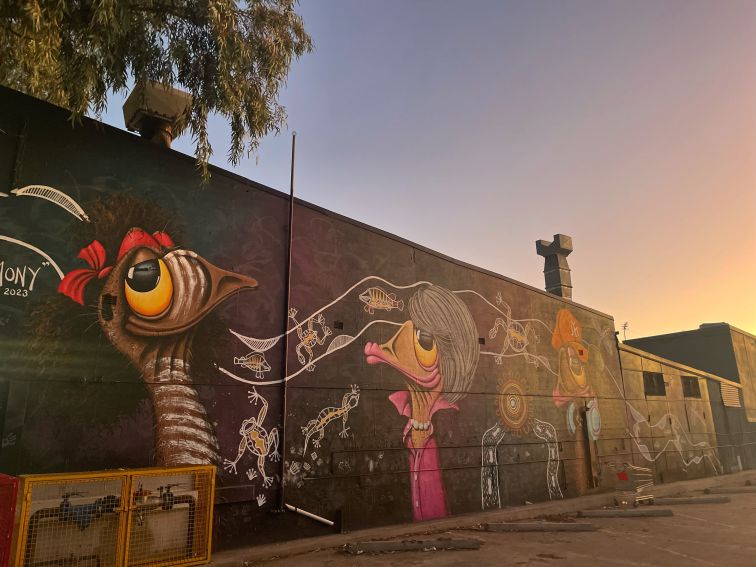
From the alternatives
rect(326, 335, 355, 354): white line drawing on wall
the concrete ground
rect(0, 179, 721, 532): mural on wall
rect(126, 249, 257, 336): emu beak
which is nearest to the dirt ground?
the concrete ground

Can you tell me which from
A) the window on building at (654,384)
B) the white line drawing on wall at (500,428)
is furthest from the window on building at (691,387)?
the white line drawing on wall at (500,428)

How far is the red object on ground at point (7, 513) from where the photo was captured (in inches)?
199

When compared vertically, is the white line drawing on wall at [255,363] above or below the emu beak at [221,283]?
below

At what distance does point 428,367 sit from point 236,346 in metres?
5.12

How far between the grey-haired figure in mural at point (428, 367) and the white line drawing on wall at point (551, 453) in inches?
140

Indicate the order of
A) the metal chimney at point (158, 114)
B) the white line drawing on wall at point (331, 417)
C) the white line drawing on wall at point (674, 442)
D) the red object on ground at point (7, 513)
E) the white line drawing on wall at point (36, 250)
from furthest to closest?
the white line drawing on wall at point (674, 442), the white line drawing on wall at point (331, 417), the metal chimney at point (158, 114), the white line drawing on wall at point (36, 250), the red object on ground at point (7, 513)

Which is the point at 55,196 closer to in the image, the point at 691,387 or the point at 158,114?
the point at 158,114

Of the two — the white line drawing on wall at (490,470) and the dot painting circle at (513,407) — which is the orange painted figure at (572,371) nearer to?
the dot painting circle at (513,407)

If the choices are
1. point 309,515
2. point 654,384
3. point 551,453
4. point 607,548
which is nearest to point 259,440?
point 309,515

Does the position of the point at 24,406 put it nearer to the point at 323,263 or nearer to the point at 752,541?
the point at 323,263

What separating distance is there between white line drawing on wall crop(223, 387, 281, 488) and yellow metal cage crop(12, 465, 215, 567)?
49.7 inches

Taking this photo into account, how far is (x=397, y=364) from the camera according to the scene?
11008 mm

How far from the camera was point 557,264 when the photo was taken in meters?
20.8

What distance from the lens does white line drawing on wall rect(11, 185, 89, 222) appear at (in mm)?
6500
